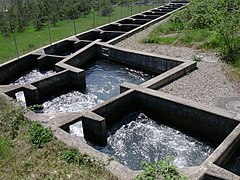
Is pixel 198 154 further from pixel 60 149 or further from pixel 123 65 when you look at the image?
pixel 123 65

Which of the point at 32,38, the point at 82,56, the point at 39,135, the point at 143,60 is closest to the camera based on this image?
the point at 39,135

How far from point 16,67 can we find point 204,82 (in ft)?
29.0

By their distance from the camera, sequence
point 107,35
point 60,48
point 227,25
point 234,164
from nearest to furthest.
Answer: point 234,164, point 227,25, point 60,48, point 107,35

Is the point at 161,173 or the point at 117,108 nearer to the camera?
the point at 161,173

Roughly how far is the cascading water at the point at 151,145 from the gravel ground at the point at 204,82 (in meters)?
1.44

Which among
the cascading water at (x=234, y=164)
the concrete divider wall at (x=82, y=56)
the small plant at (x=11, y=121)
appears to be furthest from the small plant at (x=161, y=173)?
the concrete divider wall at (x=82, y=56)

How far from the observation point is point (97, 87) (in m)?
12.1

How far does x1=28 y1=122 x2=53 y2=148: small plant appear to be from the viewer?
657 cm

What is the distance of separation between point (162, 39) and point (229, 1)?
372cm

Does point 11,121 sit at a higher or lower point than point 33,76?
higher

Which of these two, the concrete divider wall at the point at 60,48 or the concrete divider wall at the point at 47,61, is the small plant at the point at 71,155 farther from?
the concrete divider wall at the point at 60,48

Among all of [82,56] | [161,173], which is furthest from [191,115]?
[82,56]

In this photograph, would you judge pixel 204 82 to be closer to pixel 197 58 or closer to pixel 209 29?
pixel 197 58

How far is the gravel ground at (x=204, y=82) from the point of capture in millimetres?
9211
